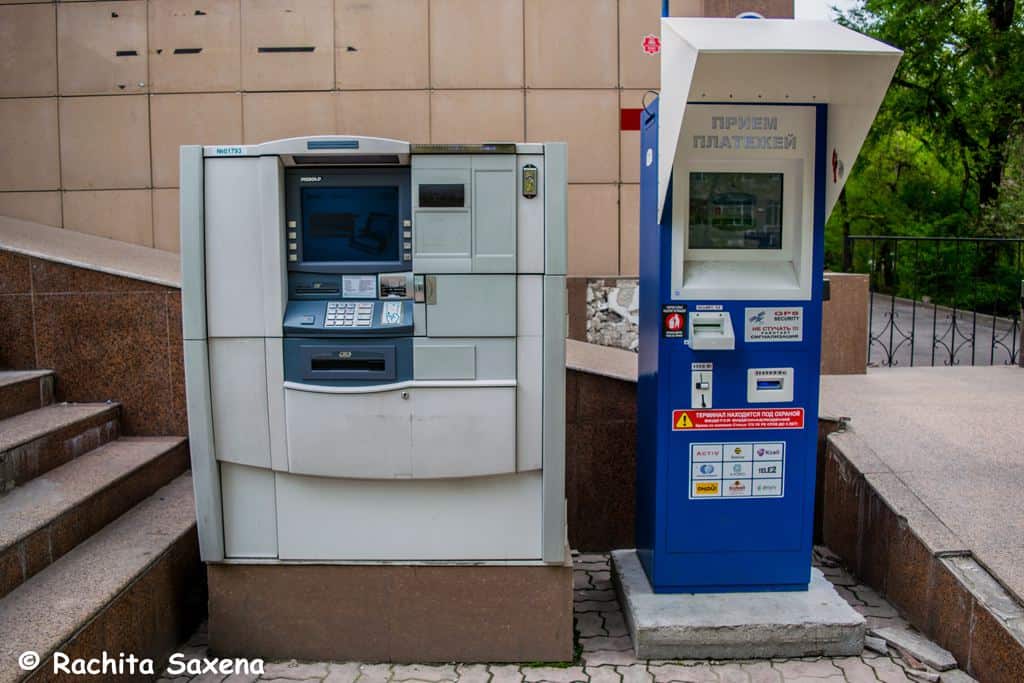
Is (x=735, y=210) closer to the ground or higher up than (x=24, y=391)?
higher up

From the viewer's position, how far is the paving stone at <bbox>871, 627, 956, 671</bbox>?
10.7 ft

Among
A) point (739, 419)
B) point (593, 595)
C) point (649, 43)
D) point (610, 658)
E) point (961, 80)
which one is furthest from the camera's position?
point (961, 80)

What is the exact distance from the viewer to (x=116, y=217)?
6805 mm

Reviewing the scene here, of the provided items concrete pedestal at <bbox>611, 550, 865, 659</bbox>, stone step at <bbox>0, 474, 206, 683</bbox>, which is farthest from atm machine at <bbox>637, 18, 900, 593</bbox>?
stone step at <bbox>0, 474, 206, 683</bbox>

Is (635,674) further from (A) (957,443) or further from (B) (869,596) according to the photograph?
(A) (957,443)

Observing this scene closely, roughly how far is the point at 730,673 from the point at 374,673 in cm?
141

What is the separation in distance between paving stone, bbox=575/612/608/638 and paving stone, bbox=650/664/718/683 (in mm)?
390

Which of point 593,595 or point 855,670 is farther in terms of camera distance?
point 593,595

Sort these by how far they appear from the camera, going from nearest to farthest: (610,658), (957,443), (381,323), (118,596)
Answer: (118,596)
(381,323)
(610,658)
(957,443)

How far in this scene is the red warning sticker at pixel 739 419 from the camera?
3555 mm

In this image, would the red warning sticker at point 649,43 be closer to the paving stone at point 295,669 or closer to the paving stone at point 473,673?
the paving stone at point 473,673

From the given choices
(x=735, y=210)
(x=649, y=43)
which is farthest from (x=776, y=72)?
(x=649, y=43)

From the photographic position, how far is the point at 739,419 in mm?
3562

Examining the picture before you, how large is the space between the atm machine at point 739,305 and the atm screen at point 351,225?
1.11 m
